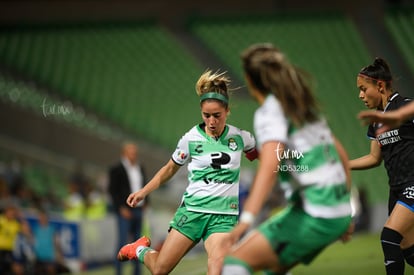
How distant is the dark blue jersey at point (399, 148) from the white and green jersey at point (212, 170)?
1.34 meters

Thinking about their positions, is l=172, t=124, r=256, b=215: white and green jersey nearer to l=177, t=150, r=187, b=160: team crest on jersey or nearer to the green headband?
l=177, t=150, r=187, b=160: team crest on jersey

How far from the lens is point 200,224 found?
6.79 metres

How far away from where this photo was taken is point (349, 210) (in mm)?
5016

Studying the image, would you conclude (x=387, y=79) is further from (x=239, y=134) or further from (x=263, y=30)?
(x=263, y=30)

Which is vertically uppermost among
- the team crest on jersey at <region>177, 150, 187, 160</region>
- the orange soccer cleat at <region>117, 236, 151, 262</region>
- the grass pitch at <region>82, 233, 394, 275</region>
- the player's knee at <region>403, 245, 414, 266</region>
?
the team crest on jersey at <region>177, 150, 187, 160</region>

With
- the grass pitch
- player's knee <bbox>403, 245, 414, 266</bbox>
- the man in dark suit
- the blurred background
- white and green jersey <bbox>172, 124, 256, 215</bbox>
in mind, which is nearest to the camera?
white and green jersey <bbox>172, 124, 256, 215</bbox>

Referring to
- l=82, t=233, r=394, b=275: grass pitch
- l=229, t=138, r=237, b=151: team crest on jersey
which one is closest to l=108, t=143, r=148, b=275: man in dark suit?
l=82, t=233, r=394, b=275: grass pitch

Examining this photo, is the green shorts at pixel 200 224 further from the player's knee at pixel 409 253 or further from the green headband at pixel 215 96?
the player's knee at pixel 409 253

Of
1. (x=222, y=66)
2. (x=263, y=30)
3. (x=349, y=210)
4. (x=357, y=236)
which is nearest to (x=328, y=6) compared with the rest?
(x=263, y=30)

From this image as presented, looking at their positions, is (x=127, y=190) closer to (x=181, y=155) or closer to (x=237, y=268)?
(x=181, y=155)

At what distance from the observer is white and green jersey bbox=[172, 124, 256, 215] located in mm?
6820

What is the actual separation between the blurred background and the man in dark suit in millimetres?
8416

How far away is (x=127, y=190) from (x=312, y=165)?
766cm

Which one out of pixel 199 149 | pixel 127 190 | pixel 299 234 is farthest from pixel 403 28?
pixel 299 234
